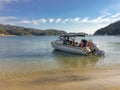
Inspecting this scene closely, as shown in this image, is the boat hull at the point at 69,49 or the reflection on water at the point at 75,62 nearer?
the reflection on water at the point at 75,62

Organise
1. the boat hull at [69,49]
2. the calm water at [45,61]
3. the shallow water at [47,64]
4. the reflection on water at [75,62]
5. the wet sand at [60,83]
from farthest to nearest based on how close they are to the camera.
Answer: the boat hull at [69,49] < the reflection on water at [75,62] < the calm water at [45,61] < the shallow water at [47,64] < the wet sand at [60,83]

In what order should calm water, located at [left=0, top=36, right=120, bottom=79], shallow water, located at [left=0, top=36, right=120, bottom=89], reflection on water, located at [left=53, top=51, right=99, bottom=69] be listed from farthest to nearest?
reflection on water, located at [left=53, top=51, right=99, bottom=69] < calm water, located at [left=0, top=36, right=120, bottom=79] < shallow water, located at [left=0, top=36, right=120, bottom=89]

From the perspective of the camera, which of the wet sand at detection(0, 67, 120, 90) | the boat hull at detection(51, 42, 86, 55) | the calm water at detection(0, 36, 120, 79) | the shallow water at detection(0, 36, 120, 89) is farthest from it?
the boat hull at detection(51, 42, 86, 55)

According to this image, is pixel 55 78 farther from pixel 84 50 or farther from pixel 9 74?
pixel 84 50

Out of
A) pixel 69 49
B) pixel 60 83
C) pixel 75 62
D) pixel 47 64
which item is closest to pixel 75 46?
pixel 69 49

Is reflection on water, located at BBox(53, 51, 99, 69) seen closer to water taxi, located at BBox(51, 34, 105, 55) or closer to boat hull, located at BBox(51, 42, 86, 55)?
water taxi, located at BBox(51, 34, 105, 55)

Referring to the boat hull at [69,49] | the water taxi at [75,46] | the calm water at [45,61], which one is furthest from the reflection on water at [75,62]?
the boat hull at [69,49]

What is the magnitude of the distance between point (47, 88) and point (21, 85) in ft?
5.45

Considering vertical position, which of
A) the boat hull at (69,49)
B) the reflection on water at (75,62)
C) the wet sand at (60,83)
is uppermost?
the boat hull at (69,49)

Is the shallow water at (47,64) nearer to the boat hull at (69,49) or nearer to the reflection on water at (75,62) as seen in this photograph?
the reflection on water at (75,62)

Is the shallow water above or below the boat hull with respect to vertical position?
below

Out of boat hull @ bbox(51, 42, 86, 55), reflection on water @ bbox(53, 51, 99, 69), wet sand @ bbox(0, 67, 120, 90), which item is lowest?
reflection on water @ bbox(53, 51, 99, 69)

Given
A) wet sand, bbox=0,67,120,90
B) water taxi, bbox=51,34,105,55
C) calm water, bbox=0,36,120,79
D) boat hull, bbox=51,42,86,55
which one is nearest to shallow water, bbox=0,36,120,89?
calm water, bbox=0,36,120,79

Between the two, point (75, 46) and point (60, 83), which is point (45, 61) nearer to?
point (75, 46)
